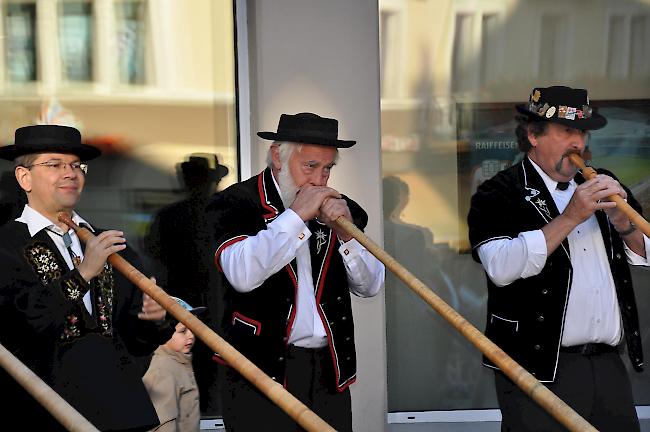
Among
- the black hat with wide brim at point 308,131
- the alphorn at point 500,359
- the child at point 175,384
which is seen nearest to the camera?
the alphorn at point 500,359

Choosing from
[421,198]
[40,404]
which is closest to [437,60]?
[421,198]

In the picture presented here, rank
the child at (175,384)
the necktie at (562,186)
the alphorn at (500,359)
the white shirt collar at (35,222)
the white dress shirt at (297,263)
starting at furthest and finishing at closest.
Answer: the child at (175,384)
the necktie at (562,186)
the white dress shirt at (297,263)
the white shirt collar at (35,222)
the alphorn at (500,359)

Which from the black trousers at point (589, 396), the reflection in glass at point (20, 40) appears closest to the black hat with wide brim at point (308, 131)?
the black trousers at point (589, 396)

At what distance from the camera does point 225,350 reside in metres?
3.99

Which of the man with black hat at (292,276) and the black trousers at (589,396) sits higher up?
the man with black hat at (292,276)

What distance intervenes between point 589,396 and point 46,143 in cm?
216

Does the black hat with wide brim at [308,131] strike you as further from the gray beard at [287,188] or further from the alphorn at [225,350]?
the alphorn at [225,350]

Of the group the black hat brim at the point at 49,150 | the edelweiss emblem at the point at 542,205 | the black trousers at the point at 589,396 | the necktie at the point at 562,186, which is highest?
the black hat brim at the point at 49,150

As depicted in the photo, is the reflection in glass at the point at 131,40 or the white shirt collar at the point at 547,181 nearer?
the white shirt collar at the point at 547,181

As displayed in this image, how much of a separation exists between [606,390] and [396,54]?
9.57 feet

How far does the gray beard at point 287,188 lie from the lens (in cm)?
468

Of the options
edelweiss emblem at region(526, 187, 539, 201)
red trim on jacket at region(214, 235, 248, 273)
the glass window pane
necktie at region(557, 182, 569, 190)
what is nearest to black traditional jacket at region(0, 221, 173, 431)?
red trim on jacket at region(214, 235, 248, 273)

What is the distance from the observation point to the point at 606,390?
4.68 m

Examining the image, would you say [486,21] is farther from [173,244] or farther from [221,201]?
[221,201]
